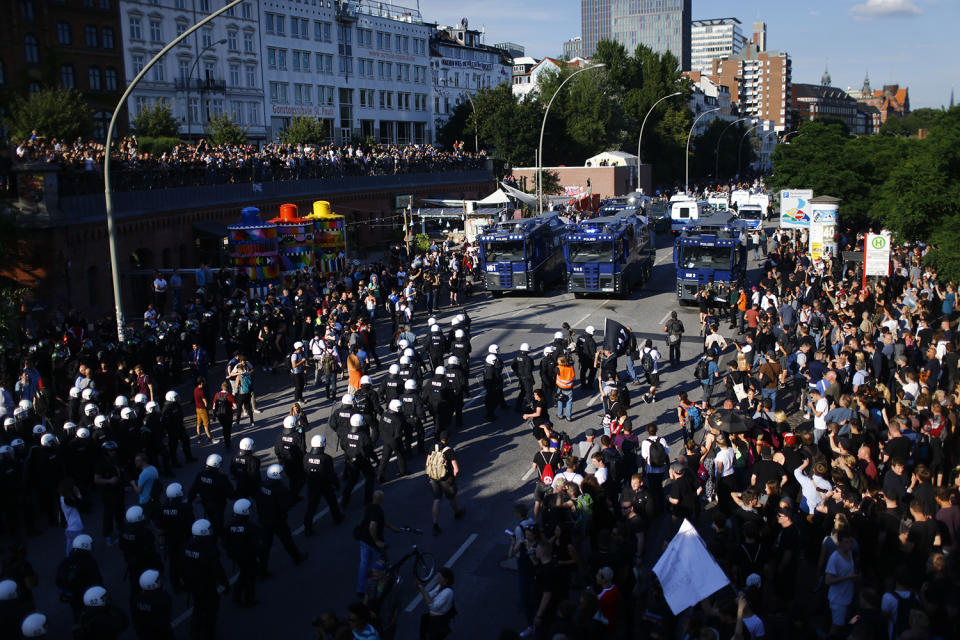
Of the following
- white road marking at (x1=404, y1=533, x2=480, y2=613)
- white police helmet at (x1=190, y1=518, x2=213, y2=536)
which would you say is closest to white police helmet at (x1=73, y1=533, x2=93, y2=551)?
white police helmet at (x1=190, y1=518, x2=213, y2=536)

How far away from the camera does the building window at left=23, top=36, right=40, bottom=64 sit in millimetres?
41594

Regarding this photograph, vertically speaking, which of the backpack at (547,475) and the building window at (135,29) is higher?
the building window at (135,29)

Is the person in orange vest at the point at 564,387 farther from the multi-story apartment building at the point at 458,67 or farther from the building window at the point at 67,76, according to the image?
the multi-story apartment building at the point at 458,67

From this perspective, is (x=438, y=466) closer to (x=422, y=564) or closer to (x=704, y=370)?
(x=422, y=564)

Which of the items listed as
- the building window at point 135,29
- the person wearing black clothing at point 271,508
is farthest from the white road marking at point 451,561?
the building window at point 135,29

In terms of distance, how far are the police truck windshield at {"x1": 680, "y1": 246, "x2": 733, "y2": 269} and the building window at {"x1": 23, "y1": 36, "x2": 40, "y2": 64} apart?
32.5 m

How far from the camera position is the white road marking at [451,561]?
1041 cm

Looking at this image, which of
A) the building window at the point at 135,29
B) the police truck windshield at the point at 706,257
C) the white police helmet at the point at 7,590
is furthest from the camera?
the building window at the point at 135,29

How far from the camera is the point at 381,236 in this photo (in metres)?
48.8

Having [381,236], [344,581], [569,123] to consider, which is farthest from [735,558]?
[569,123]

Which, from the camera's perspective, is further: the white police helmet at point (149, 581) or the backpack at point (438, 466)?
the backpack at point (438, 466)

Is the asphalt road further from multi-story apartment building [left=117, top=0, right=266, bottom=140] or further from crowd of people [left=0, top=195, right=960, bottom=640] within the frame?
multi-story apartment building [left=117, top=0, right=266, bottom=140]

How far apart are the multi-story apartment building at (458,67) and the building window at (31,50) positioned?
42.1 m

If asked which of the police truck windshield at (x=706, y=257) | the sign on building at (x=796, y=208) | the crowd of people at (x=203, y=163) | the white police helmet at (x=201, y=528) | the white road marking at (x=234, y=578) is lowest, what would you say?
the white road marking at (x=234, y=578)
